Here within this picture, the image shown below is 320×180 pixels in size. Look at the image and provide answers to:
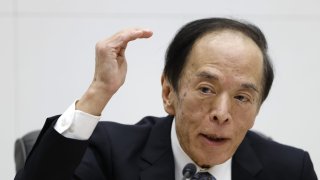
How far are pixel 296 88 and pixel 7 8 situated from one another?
198 centimetres

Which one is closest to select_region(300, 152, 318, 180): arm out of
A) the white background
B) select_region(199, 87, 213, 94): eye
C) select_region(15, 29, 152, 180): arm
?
select_region(199, 87, 213, 94): eye

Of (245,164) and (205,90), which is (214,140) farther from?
(245,164)

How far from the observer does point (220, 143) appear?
6.27ft

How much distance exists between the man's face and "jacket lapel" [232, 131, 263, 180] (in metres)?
0.18

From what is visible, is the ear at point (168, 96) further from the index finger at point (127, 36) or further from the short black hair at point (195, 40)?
the index finger at point (127, 36)

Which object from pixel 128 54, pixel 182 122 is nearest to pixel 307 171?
pixel 182 122

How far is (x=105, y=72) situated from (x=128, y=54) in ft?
6.65

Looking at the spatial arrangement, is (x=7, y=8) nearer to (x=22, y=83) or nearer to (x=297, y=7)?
(x=22, y=83)

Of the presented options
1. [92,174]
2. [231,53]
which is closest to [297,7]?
[231,53]

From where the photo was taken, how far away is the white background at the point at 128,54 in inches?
148

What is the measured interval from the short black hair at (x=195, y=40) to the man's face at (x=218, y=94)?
28 mm

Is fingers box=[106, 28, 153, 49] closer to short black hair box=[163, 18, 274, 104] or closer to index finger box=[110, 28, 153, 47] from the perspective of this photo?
index finger box=[110, 28, 153, 47]

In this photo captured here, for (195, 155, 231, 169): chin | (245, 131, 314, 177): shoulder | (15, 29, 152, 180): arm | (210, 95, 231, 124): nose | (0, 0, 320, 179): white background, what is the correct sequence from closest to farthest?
(15, 29, 152, 180): arm < (210, 95, 231, 124): nose < (195, 155, 231, 169): chin < (245, 131, 314, 177): shoulder < (0, 0, 320, 179): white background

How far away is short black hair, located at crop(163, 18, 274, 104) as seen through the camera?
2.01 metres
